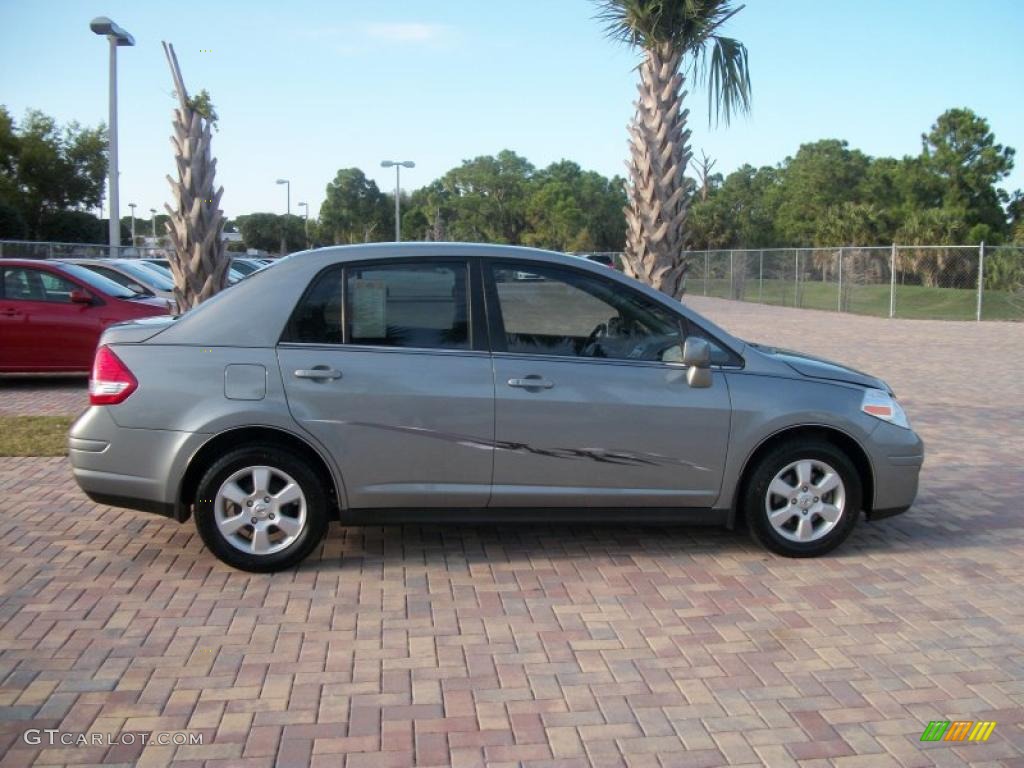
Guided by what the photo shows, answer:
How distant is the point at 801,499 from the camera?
5.52 m

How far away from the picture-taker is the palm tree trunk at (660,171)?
398 inches

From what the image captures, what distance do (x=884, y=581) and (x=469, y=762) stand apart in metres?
2.87

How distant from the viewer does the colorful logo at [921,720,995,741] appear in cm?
358

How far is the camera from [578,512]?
17.8 ft

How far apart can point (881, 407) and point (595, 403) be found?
5.56 feet

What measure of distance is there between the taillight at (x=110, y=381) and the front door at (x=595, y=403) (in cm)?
194

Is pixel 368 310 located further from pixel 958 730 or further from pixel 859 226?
pixel 859 226

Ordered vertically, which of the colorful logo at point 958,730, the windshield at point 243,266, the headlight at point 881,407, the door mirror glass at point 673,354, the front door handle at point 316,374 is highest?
the windshield at point 243,266

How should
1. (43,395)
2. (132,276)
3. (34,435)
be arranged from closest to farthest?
(34,435), (43,395), (132,276)

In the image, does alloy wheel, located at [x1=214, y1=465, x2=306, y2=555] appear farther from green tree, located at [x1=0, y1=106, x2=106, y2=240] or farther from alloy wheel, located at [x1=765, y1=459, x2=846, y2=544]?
green tree, located at [x1=0, y1=106, x2=106, y2=240]

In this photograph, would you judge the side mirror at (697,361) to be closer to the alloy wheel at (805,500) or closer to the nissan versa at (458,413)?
the nissan versa at (458,413)

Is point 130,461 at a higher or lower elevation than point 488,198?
lower

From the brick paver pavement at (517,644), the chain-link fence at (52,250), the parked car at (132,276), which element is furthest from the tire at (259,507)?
the chain-link fence at (52,250)

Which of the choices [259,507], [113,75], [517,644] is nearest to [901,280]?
[113,75]
